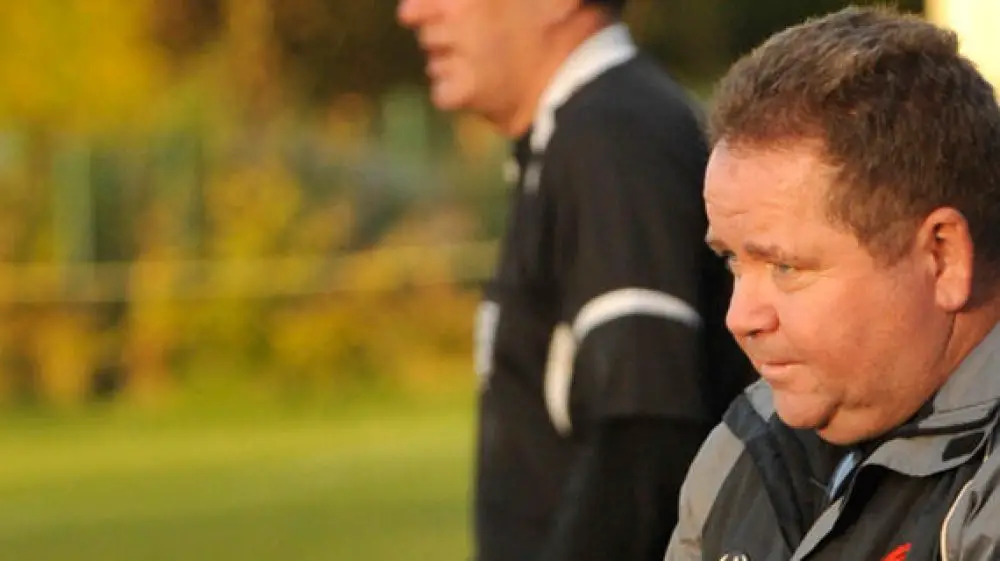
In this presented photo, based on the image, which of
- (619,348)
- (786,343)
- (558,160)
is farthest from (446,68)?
(786,343)

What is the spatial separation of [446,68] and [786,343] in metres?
1.06

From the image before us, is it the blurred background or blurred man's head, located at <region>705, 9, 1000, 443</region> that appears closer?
blurred man's head, located at <region>705, 9, 1000, 443</region>

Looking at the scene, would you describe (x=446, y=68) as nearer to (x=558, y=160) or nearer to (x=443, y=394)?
(x=558, y=160)

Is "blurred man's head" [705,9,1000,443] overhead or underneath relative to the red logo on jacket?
overhead

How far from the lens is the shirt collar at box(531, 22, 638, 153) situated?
7.96 ft

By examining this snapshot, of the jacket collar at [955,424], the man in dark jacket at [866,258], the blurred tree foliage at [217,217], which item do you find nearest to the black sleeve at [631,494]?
the man in dark jacket at [866,258]

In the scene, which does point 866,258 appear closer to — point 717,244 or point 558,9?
point 717,244

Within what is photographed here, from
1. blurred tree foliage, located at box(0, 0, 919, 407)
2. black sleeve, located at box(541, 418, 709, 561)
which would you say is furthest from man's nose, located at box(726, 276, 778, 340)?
blurred tree foliage, located at box(0, 0, 919, 407)

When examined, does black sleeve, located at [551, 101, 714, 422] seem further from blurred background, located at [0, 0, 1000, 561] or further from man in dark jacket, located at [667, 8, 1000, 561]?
blurred background, located at [0, 0, 1000, 561]

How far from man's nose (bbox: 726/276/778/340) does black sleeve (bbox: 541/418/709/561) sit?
545 mm

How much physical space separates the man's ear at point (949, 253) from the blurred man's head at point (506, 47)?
0.98 meters

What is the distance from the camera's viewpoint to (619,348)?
2219 mm

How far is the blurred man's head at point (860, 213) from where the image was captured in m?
1.57

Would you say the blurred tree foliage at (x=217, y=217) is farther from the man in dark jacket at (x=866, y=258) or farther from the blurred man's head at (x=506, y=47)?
the man in dark jacket at (x=866, y=258)
